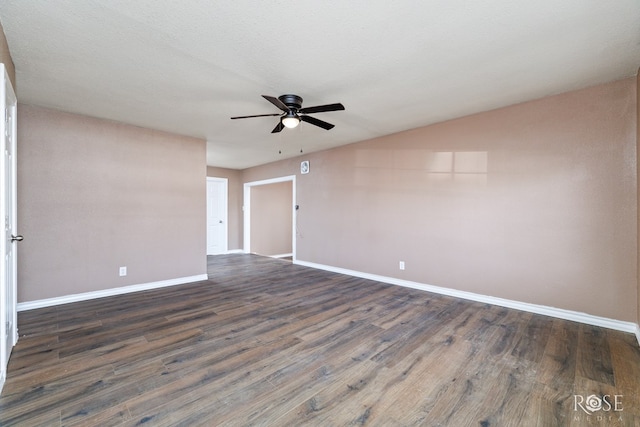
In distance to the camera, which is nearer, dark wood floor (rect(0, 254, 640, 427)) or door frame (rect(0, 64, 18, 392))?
dark wood floor (rect(0, 254, 640, 427))

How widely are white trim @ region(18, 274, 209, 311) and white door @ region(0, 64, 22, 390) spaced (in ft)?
3.67

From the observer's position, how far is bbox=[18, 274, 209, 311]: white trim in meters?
3.29

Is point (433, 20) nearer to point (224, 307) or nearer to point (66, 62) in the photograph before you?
A: point (66, 62)

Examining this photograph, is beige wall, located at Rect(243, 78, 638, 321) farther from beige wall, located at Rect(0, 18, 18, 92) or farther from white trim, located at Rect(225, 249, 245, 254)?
beige wall, located at Rect(0, 18, 18, 92)

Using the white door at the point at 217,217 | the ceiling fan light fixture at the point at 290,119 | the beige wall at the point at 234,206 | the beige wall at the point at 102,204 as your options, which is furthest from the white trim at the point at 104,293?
the ceiling fan light fixture at the point at 290,119

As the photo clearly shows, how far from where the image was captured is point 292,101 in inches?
116

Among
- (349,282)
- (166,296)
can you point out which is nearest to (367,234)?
(349,282)

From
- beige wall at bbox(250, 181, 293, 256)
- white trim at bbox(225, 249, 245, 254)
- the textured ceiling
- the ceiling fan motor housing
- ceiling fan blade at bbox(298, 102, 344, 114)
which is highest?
the textured ceiling

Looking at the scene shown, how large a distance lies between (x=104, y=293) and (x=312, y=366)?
134 inches

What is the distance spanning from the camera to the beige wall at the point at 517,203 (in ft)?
8.95

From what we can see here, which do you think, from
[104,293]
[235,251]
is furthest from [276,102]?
[235,251]

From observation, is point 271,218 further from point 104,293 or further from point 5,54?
point 5,54

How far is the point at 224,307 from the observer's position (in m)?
3.36

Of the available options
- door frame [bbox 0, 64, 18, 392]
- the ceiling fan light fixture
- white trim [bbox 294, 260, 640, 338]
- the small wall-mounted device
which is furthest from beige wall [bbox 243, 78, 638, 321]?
door frame [bbox 0, 64, 18, 392]
